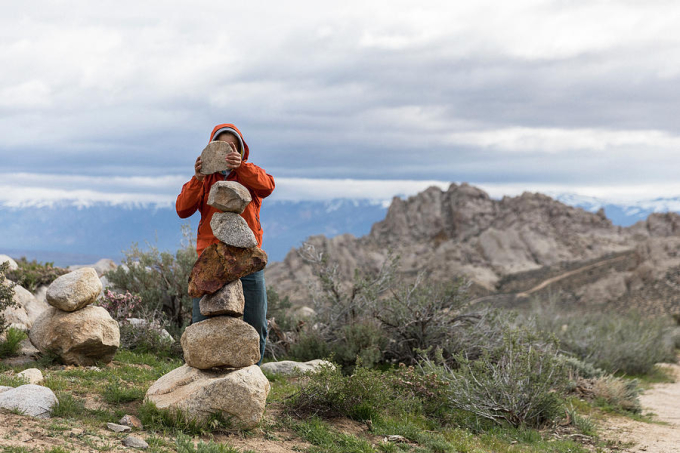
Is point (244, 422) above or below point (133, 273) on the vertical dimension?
below

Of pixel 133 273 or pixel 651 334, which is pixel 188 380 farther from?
pixel 651 334

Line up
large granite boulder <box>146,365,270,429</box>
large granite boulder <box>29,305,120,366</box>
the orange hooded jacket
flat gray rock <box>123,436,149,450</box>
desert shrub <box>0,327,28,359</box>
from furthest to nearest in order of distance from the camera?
desert shrub <box>0,327,28,359</box>, large granite boulder <box>29,305,120,366</box>, the orange hooded jacket, large granite boulder <box>146,365,270,429</box>, flat gray rock <box>123,436,149,450</box>

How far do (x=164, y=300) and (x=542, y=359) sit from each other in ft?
22.7

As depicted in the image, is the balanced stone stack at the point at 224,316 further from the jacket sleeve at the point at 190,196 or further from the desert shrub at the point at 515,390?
the desert shrub at the point at 515,390

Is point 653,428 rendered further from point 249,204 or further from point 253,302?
point 249,204

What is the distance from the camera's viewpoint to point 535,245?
5269cm

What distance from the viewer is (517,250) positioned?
171ft

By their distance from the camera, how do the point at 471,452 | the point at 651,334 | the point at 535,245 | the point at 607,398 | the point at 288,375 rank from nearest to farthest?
the point at 471,452
the point at 288,375
the point at 607,398
the point at 651,334
the point at 535,245

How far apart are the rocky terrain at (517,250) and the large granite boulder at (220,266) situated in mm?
22828

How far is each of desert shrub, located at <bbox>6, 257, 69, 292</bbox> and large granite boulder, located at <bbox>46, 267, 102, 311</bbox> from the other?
4.31 metres

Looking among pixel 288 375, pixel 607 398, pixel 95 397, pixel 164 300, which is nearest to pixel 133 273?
pixel 164 300

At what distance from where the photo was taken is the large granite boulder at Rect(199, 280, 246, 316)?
573cm

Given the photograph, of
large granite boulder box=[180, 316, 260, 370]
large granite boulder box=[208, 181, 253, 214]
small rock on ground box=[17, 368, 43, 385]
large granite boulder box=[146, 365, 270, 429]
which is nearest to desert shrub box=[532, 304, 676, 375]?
large granite boulder box=[180, 316, 260, 370]

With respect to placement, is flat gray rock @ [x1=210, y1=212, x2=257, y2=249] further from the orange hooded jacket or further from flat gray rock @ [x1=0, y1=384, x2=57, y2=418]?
flat gray rock @ [x1=0, y1=384, x2=57, y2=418]
